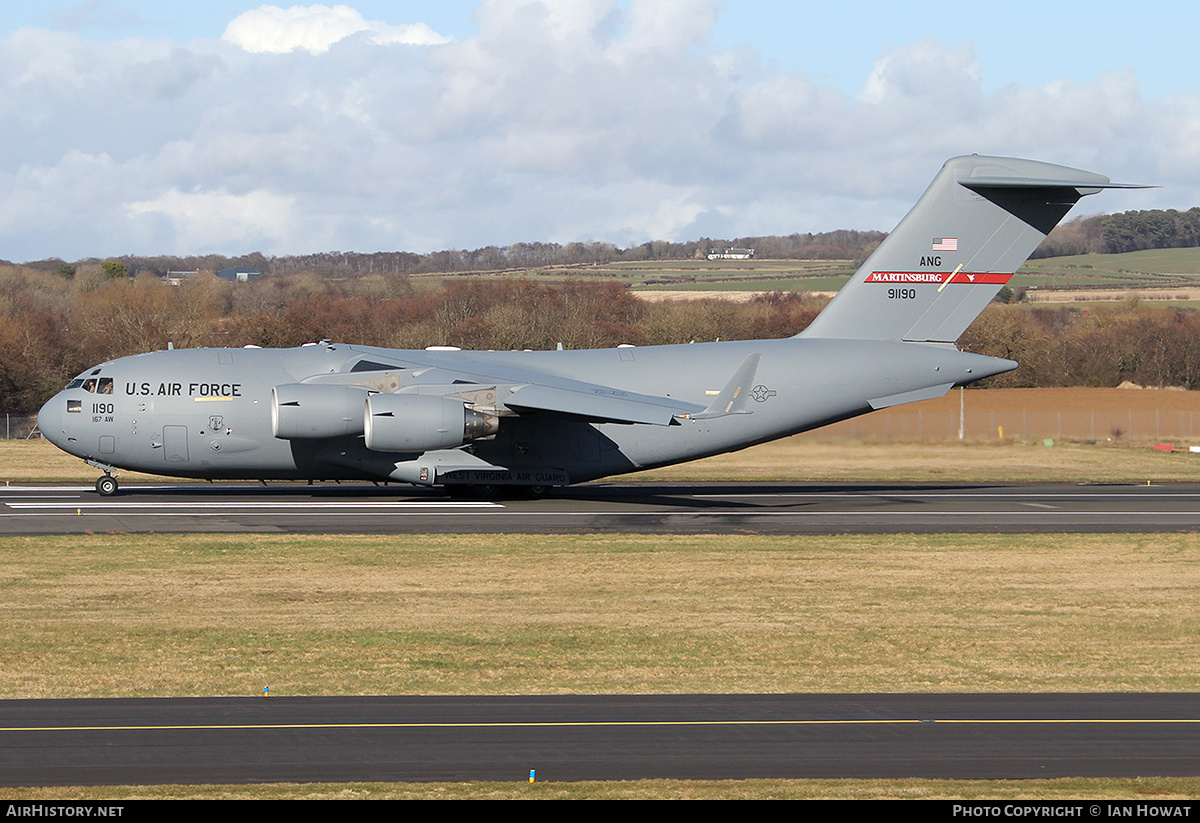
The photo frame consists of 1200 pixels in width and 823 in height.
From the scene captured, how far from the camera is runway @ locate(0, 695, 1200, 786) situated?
861 cm

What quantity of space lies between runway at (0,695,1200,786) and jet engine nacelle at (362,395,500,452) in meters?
13.8

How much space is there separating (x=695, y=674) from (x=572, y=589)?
16.0 ft

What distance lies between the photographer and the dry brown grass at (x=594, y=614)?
11.6 meters

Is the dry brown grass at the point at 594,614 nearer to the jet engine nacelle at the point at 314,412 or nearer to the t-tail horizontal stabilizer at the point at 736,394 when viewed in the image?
the t-tail horizontal stabilizer at the point at 736,394

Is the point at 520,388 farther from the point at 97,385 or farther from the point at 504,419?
the point at 97,385

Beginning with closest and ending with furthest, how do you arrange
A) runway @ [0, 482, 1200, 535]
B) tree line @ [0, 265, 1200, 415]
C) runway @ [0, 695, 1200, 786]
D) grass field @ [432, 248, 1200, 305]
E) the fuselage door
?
runway @ [0, 695, 1200, 786] → runway @ [0, 482, 1200, 535] → the fuselage door → tree line @ [0, 265, 1200, 415] → grass field @ [432, 248, 1200, 305]

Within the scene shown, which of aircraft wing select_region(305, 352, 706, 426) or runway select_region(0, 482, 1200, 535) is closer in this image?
runway select_region(0, 482, 1200, 535)

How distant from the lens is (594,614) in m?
14.8

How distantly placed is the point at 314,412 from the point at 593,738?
53.3ft

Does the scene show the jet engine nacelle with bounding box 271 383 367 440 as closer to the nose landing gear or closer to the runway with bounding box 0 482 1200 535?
the runway with bounding box 0 482 1200 535

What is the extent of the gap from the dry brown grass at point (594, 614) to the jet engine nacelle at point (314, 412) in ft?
13.2

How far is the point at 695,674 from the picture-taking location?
1173 centimetres

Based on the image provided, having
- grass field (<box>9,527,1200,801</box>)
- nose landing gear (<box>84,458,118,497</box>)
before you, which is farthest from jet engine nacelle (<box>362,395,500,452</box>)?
nose landing gear (<box>84,458,118,497</box>)

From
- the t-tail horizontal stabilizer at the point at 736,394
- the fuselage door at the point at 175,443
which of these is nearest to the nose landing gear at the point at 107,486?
the fuselage door at the point at 175,443
